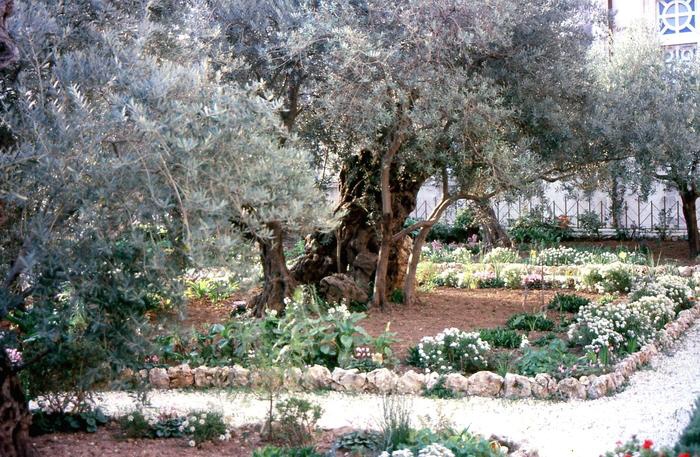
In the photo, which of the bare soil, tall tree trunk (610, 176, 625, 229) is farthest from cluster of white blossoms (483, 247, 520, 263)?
tall tree trunk (610, 176, 625, 229)

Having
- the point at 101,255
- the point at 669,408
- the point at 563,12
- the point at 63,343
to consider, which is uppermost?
the point at 563,12

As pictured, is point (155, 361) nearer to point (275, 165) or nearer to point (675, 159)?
point (275, 165)

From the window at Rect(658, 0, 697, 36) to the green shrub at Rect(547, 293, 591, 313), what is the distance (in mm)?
13545

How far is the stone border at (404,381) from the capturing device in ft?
24.0

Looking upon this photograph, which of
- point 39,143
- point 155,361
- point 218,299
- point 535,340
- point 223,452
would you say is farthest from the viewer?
point 218,299

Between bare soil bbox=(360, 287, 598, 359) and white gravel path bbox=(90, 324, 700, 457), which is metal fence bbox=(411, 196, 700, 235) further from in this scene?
white gravel path bbox=(90, 324, 700, 457)

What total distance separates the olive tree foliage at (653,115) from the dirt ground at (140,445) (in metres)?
5.95

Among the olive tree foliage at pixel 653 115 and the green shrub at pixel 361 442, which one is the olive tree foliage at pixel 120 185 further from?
the olive tree foliage at pixel 653 115

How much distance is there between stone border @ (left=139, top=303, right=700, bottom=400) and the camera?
288 inches

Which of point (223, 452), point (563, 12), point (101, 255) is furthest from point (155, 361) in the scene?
point (563, 12)

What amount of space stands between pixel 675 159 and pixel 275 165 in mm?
7821

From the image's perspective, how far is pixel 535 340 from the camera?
928 cm

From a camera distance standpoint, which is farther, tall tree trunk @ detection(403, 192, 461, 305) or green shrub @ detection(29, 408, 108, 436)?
tall tree trunk @ detection(403, 192, 461, 305)

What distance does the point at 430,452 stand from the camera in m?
4.77
